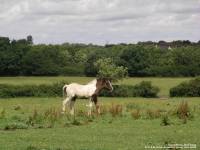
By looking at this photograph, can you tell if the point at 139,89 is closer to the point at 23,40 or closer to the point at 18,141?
the point at 18,141

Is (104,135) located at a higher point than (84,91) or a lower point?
lower

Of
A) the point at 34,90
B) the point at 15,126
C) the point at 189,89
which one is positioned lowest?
the point at 189,89

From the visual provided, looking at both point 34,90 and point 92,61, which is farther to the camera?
point 92,61

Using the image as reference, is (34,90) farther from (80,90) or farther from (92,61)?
(92,61)

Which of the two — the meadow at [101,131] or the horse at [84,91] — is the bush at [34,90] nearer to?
the horse at [84,91]

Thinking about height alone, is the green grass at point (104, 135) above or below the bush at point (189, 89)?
above

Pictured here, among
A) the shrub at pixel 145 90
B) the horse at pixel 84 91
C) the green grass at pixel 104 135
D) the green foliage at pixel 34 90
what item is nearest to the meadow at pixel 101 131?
the green grass at pixel 104 135

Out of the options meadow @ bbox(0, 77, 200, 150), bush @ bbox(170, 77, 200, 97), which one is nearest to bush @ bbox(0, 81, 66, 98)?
bush @ bbox(170, 77, 200, 97)

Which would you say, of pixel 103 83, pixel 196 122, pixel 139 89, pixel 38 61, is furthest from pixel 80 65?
pixel 196 122

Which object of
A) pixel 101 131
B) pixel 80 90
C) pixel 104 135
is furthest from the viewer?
pixel 80 90

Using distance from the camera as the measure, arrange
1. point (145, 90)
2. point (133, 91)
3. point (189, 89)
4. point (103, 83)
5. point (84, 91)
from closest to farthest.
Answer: point (84, 91), point (103, 83), point (189, 89), point (133, 91), point (145, 90)

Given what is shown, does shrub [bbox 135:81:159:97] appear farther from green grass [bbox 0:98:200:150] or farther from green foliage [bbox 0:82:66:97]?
green grass [bbox 0:98:200:150]

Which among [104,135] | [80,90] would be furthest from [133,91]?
[104,135]

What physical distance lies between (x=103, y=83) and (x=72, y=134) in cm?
1205
